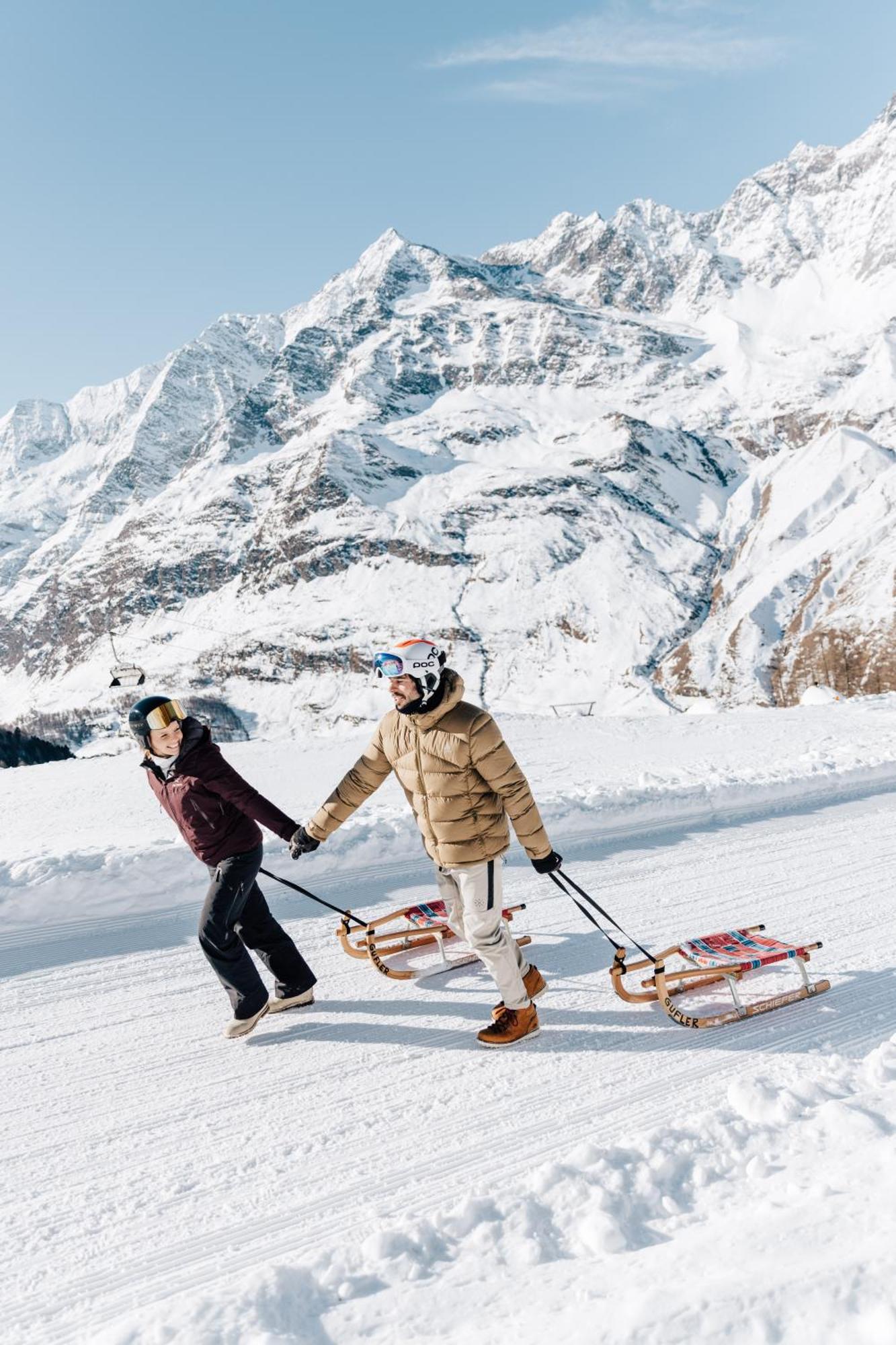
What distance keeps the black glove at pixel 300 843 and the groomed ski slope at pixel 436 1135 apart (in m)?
1.28

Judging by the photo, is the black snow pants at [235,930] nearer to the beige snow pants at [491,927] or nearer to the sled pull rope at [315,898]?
the sled pull rope at [315,898]

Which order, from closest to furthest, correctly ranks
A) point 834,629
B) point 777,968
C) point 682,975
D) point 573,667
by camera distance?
point 682,975 → point 777,968 → point 834,629 → point 573,667

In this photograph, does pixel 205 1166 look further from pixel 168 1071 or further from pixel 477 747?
pixel 477 747

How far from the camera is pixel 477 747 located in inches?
209

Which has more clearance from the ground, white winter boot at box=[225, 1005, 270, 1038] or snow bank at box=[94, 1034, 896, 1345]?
white winter boot at box=[225, 1005, 270, 1038]

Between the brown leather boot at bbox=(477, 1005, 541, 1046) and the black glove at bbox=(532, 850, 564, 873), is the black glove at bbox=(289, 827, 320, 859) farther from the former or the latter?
the brown leather boot at bbox=(477, 1005, 541, 1046)

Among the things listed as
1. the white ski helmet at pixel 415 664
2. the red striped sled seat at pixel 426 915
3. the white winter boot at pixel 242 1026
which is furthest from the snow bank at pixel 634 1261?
the red striped sled seat at pixel 426 915

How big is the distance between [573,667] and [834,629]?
84.1 m

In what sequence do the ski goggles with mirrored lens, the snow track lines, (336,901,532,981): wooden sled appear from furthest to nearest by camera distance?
(336,901,532,981): wooden sled
the ski goggles with mirrored lens
the snow track lines

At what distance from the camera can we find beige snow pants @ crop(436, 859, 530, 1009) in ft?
17.9

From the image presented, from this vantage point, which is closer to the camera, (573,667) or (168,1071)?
(168,1071)

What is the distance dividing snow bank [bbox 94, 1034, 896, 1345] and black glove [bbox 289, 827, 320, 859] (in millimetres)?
2362

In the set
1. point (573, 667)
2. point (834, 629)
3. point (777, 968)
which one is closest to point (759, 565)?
point (573, 667)

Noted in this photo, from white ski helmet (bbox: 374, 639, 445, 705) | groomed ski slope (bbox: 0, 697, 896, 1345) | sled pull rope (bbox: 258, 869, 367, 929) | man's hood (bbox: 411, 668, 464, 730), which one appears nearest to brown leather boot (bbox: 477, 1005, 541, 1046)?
groomed ski slope (bbox: 0, 697, 896, 1345)
